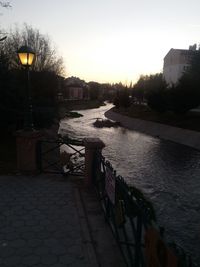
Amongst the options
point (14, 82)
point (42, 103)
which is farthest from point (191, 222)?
point (42, 103)

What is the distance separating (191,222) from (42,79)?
2279cm

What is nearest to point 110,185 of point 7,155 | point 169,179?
point 7,155

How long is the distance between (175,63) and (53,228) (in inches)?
2454

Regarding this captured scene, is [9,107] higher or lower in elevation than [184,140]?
higher

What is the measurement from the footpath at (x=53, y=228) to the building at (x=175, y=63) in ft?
179

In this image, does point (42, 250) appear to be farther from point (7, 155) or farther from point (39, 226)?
point (7, 155)

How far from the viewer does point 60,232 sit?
508 centimetres

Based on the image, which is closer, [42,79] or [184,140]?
[184,140]

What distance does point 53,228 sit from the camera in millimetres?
5219

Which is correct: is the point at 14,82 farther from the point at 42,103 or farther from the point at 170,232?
the point at 170,232

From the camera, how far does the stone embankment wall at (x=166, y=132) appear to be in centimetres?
2464

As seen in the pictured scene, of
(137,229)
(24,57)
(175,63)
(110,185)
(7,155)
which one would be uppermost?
(175,63)

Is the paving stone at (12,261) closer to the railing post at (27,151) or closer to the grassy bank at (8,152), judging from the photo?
the railing post at (27,151)

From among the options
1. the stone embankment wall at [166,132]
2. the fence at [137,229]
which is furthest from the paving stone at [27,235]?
the stone embankment wall at [166,132]
